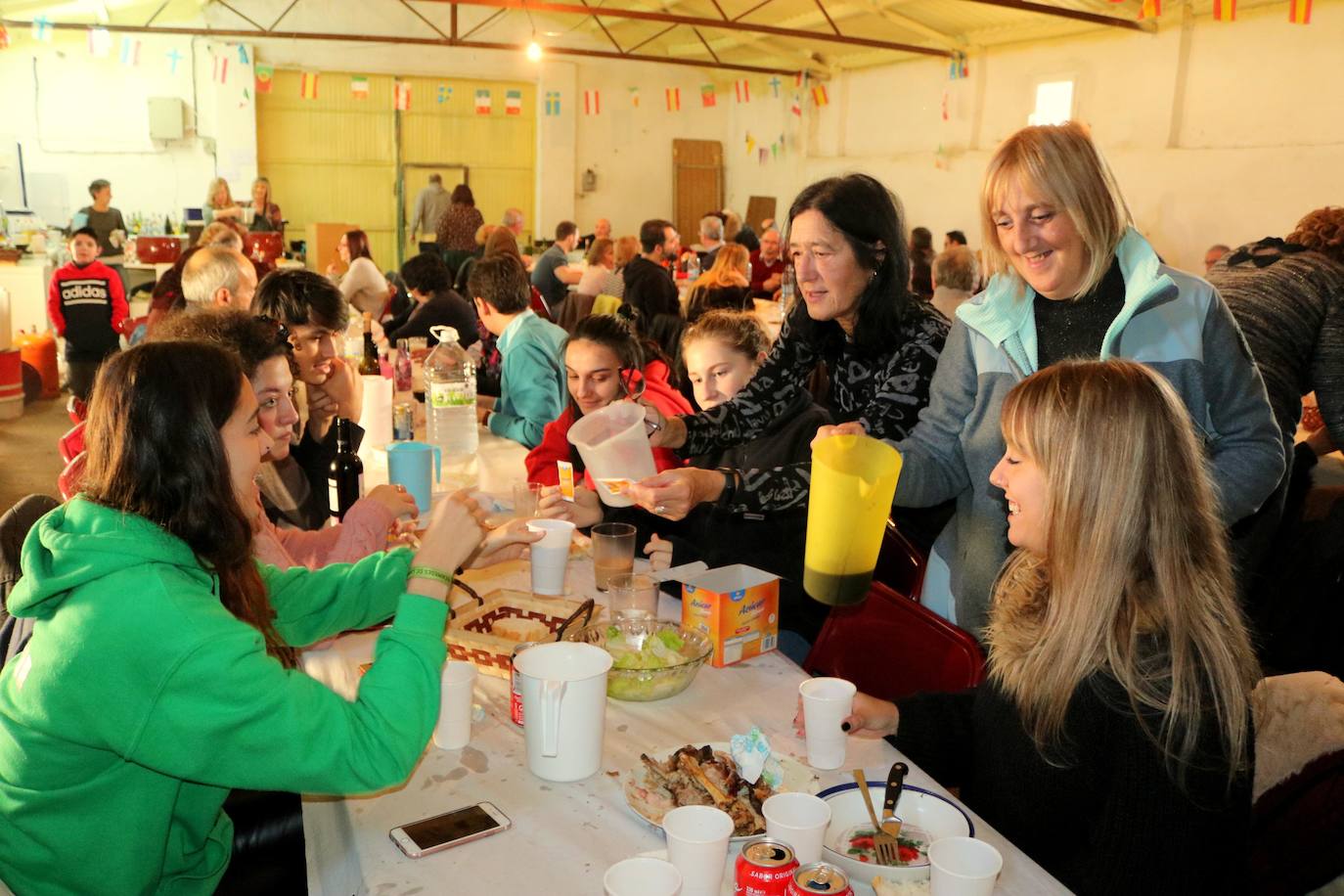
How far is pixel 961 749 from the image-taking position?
172cm

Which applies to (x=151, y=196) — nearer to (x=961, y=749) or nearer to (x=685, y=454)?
(x=685, y=454)

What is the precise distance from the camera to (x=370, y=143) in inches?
607

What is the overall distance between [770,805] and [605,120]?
54.1ft

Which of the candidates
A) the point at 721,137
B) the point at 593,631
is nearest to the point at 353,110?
the point at 721,137

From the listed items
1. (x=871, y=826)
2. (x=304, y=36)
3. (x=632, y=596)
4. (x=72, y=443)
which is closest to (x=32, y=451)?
(x=72, y=443)

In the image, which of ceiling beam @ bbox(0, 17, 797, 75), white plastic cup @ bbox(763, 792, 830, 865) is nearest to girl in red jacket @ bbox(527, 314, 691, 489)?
white plastic cup @ bbox(763, 792, 830, 865)

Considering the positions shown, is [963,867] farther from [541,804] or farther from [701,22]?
[701,22]

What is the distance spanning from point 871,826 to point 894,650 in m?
0.74

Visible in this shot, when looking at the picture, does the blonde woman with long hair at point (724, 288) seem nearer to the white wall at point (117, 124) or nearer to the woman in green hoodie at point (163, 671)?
the woman in green hoodie at point (163, 671)

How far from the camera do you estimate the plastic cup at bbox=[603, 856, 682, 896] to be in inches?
45.9

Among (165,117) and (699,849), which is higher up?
(165,117)

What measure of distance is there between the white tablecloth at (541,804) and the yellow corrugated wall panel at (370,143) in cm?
1460

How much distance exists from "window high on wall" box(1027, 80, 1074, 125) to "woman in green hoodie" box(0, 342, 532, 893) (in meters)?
10.9

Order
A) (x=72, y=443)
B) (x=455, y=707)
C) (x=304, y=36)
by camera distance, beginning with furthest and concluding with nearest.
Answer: (x=304, y=36) → (x=72, y=443) → (x=455, y=707)
